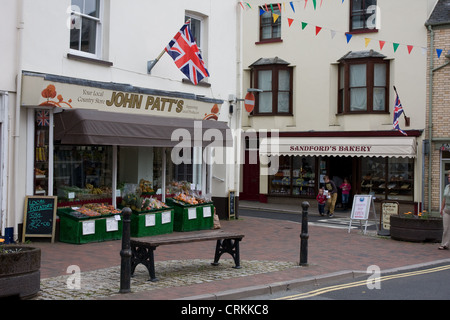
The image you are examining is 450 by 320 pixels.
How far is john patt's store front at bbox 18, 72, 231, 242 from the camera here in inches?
453

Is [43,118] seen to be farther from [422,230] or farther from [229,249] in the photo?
[422,230]

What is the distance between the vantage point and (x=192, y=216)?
47.3ft

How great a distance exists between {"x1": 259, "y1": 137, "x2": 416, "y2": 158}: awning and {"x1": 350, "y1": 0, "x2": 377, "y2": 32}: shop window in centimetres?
484

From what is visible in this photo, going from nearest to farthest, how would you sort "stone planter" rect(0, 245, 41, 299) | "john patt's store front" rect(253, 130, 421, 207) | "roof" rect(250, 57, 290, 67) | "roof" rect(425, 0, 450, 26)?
1. "stone planter" rect(0, 245, 41, 299)
2. "roof" rect(425, 0, 450, 26)
3. "john patt's store front" rect(253, 130, 421, 207)
4. "roof" rect(250, 57, 290, 67)

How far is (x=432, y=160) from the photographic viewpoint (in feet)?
70.2

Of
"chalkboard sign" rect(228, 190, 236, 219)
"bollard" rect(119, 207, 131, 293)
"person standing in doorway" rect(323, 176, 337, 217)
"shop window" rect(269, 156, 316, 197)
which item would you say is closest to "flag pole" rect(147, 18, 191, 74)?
"chalkboard sign" rect(228, 190, 236, 219)

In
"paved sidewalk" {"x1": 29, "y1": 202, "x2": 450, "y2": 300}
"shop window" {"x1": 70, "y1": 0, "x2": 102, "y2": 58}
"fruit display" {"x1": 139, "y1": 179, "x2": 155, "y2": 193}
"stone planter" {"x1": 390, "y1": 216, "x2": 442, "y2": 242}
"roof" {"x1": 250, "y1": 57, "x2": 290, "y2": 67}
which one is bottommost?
"paved sidewalk" {"x1": 29, "y1": 202, "x2": 450, "y2": 300}

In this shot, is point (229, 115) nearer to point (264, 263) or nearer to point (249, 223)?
point (249, 223)

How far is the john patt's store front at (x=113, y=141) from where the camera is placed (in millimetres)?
11500

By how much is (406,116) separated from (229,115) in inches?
350

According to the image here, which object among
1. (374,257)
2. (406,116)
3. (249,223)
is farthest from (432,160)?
(374,257)

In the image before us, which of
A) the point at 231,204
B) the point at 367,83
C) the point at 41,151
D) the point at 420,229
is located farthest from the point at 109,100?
the point at 367,83

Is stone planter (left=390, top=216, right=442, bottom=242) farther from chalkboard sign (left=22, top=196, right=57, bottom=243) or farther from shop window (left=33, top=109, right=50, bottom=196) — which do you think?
shop window (left=33, top=109, right=50, bottom=196)

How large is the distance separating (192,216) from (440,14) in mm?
13797
